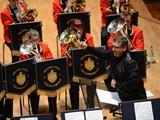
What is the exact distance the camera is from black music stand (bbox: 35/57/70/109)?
5699 mm

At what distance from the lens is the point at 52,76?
579 centimetres

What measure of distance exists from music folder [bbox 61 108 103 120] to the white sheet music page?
45 cm

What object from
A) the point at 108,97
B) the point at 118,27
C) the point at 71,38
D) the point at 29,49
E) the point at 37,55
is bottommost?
the point at 108,97

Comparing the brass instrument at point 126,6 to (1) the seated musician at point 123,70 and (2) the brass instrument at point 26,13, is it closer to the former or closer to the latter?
(2) the brass instrument at point 26,13

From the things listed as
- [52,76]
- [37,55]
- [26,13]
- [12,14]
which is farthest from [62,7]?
[52,76]

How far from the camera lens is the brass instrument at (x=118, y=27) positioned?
21.4ft

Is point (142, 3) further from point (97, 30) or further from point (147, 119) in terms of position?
point (147, 119)

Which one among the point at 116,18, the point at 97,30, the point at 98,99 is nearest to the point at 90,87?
the point at 98,99

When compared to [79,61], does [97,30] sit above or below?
above

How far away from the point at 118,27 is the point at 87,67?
99cm

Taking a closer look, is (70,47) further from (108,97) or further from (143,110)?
(143,110)

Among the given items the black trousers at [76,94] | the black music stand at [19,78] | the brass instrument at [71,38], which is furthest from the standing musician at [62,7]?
the black music stand at [19,78]

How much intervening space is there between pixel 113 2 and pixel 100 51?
6.50 feet

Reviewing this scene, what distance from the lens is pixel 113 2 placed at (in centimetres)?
767
